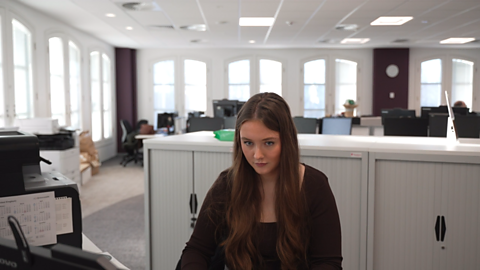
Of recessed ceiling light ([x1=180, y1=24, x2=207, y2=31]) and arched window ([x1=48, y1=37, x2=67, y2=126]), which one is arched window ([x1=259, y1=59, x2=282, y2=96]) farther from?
arched window ([x1=48, y1=37, x2=67, y2=126])

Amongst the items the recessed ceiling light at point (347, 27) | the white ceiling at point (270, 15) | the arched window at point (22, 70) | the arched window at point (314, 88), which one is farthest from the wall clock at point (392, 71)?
the arched window at point (22, 70)

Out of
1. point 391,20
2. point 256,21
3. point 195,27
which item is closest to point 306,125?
point 256,21

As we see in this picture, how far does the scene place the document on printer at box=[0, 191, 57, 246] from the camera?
1.39m

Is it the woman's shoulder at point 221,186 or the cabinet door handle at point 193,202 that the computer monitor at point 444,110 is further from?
the woman's shoulder at point 221,186

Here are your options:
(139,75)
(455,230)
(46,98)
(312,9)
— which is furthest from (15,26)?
(455,230)

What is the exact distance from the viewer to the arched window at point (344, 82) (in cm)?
1181

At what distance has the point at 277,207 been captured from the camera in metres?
1.62

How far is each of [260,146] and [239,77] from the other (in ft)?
34.2

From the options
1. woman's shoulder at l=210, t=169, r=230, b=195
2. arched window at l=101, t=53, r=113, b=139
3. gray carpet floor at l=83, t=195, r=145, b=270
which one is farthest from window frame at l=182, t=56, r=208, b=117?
woman's shoulder at l=210, t=169, r=230, b=195

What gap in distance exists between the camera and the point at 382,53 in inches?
453

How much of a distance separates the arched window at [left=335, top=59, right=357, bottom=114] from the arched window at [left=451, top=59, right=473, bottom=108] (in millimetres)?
2949

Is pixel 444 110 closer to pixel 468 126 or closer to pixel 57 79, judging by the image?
pixel 468 126

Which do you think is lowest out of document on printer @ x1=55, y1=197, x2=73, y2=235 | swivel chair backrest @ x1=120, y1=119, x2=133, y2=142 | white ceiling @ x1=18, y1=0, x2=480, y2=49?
swivel chair backrest @ x1=120, y1=119, x2=133, y2=142

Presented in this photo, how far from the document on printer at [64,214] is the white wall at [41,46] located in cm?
510
